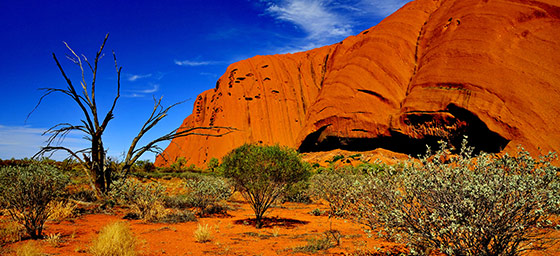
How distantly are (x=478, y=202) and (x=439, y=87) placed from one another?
28.1m

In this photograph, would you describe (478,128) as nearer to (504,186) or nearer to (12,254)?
(504,186)

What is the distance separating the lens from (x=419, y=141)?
94.4 ft

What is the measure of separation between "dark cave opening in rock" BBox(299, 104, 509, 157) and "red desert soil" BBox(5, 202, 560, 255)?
47.1 ft

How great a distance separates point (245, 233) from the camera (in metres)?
9.13

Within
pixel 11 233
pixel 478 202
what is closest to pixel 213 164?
pixel 11 233

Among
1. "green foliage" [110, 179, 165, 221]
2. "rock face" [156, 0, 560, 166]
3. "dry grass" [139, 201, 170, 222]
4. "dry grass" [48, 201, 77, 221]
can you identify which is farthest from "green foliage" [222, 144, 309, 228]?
"rock face" [156, 0, 560, 166]

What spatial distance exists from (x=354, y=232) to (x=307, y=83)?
44097mm

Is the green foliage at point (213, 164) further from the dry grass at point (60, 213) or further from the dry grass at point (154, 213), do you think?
the dry grass at point (60, 213)

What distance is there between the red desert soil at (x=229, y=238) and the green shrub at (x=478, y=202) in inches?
46.7

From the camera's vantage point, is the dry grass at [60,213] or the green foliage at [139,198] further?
the green foliage at [139,198]

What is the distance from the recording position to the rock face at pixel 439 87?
24.2 metres

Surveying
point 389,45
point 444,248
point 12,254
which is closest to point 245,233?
point 12,254

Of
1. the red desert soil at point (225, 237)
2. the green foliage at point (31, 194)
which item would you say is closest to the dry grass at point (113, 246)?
the red desert soil at point (225, 237)

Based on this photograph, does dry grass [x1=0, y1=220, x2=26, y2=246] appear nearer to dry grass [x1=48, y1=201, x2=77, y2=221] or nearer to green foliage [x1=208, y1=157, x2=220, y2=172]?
dry grass [x1=48, y1=201, x2=77, y2=221]
